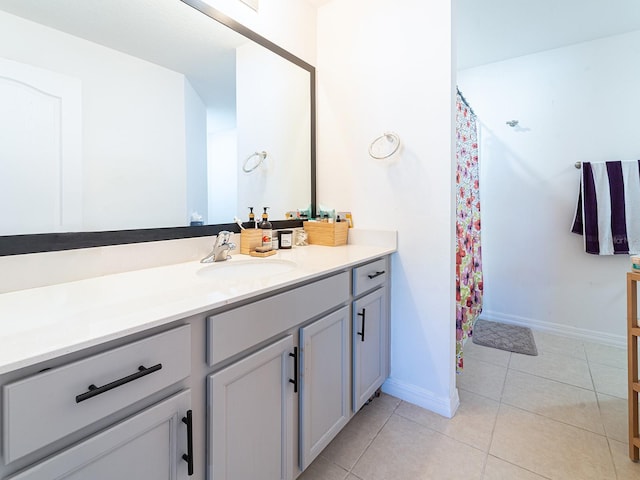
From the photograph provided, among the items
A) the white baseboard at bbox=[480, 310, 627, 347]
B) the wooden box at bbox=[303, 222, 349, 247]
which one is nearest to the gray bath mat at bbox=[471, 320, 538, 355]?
the white baseboard at bbox=[480, 310, 627, 347]

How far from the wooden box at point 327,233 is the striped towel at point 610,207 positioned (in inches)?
78.5

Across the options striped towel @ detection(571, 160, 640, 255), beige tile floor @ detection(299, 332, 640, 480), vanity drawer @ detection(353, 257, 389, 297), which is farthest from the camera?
striped towel @ detection(571, 160, 640, 255)

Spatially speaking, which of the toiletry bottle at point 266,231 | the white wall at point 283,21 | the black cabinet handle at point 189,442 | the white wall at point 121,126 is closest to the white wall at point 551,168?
the white wall at point 283,21

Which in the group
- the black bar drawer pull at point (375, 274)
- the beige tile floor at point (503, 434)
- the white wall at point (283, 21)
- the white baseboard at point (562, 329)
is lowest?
the beige tile floor at point (503, 434)

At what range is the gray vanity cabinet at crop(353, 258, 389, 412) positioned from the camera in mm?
1415

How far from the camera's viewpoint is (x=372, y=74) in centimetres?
176

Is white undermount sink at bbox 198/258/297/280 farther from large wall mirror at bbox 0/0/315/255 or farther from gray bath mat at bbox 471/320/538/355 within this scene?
gray bath mat at bbox 471/320/538/355

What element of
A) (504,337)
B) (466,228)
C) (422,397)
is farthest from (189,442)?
(504,337)

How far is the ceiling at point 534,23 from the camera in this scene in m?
1.98

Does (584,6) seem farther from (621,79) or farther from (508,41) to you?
(621,79)

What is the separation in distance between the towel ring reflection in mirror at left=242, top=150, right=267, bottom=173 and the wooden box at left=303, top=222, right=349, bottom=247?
1.53ft

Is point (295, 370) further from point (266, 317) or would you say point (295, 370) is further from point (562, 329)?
point (562, 329)

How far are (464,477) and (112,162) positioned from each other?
6.00 feet

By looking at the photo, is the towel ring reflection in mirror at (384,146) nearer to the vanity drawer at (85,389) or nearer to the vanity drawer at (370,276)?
the vanity drawer at (370,276)
